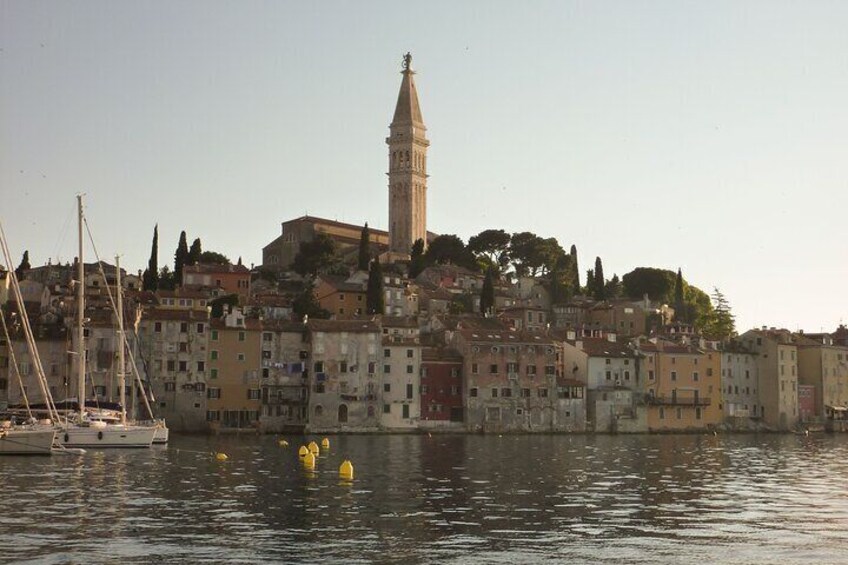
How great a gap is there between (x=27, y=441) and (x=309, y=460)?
41.3 ft

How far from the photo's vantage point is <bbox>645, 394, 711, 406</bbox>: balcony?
94.6 meters

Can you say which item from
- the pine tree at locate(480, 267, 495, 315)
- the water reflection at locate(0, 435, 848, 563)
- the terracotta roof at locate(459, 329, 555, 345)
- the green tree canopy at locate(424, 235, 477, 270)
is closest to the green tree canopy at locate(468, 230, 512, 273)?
the green tree canopy at locate(424, 235, 477, 270)

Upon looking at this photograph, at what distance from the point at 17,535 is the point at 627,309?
97833 mm

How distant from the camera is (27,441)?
2078 inches

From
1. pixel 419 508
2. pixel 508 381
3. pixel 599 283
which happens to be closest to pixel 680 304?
pixel 599 283

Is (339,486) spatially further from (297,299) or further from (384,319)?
(297,299)

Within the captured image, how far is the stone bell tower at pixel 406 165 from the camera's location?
150750 millimetres

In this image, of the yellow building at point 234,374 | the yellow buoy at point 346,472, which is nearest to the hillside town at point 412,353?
the yellow building at point 234,374

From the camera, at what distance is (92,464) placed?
49.8 m

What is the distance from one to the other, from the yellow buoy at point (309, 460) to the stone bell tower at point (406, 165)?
319 ft

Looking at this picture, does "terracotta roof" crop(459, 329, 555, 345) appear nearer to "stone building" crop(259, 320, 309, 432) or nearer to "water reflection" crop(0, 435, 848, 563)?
"stone building" crop(259, 320, 309, 432)

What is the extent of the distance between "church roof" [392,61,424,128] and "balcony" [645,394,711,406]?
65668 mm

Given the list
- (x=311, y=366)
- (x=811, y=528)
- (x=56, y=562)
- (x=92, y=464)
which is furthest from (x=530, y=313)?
(x=56, y=562)

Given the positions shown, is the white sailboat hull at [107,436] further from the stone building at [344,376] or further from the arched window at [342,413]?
the arched window at [342,413]
